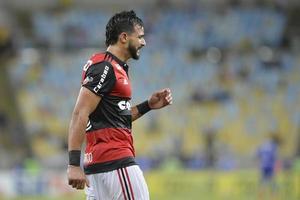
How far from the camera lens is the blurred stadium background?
1289 inches

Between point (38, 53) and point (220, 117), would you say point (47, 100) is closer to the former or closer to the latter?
point (38, 53)

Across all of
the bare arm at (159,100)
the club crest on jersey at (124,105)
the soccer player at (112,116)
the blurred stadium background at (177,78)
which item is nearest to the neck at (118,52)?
the soccer player at (112,116)

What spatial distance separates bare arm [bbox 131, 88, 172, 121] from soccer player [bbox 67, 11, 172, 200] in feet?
2.70

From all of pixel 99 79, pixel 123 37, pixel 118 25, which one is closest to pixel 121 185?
pixel 99 79

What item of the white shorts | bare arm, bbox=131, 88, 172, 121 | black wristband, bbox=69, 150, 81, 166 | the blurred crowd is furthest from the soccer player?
the blurred crowd

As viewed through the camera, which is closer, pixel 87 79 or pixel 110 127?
pixel 87 79

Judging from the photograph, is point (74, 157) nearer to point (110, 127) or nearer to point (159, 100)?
point (110, 127)

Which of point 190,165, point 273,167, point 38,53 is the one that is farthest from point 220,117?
point 273,167

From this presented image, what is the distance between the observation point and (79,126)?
6996 millimetres

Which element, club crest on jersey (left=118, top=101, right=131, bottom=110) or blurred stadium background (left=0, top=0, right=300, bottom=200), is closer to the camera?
club crest on jersey (left=118, top=101, right=131, bottom=110)

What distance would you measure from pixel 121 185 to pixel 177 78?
2774 centimetres

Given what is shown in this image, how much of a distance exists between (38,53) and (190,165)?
8830 millimetres

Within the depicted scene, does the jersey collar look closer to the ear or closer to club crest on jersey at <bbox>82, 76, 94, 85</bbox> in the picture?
the ear

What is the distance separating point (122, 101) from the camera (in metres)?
7.33
